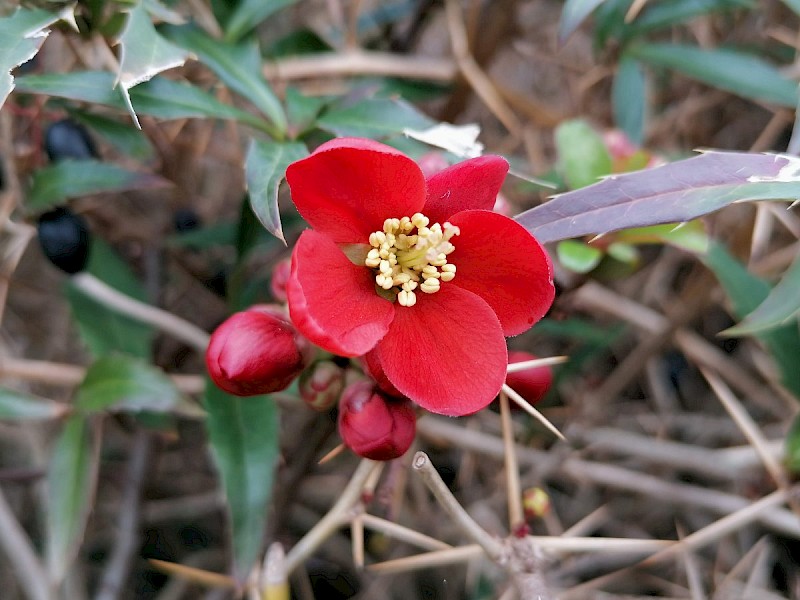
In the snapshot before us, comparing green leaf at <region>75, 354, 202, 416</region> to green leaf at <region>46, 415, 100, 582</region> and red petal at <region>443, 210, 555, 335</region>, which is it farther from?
red petal at <region>443, 210, 555, 335</region>

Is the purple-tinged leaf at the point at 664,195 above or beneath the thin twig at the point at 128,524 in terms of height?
above

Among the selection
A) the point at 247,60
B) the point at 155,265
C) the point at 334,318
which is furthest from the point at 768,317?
the point at 155,265

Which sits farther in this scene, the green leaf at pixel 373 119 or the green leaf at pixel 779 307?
the green leaf at pixel 373 119

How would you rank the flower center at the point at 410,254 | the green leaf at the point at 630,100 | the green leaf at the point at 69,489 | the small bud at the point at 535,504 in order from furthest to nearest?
the green leaf at the point at 630,100, the green leaf at the point at 69,489, the small bud at the point at 535,504, the flower center at the point at 410,254

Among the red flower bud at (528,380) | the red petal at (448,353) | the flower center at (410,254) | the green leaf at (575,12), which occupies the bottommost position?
the red flower bud at (528,380)

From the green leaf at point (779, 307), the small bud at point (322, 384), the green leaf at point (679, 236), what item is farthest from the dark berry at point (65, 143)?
the green leaf at point (779, 307)

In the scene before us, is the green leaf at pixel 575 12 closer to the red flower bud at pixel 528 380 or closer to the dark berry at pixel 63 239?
the red flower bud at pixel 528 380

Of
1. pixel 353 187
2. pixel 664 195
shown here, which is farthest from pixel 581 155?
pixel 353 187
